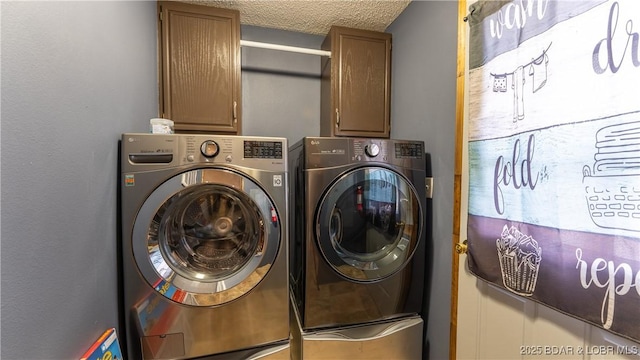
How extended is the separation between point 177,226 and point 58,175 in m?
0.52

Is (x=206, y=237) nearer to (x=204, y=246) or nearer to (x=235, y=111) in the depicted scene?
(x=204, y=246)

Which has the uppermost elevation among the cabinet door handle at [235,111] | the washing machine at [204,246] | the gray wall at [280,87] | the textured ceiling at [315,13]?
the textured ceiling at [315,13]

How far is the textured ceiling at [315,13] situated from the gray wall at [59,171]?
0.84m

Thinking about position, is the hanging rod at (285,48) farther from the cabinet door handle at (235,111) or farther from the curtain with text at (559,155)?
the curtain with text at (559,155)

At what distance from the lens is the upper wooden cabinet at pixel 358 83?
1738 mm

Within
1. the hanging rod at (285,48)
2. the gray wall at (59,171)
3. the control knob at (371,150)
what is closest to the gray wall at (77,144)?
the gray wall at (59,171)

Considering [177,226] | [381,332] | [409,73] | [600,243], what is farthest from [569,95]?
[177,226]

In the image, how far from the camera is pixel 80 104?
2.59 feet

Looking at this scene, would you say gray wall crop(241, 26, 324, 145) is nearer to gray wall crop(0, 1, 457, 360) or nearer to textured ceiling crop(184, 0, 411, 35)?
textured ceiling crop(184, 0, 411, 35)

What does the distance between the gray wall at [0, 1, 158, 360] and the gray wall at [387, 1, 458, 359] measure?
1.52 metres

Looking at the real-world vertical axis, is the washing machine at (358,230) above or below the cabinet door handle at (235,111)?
below

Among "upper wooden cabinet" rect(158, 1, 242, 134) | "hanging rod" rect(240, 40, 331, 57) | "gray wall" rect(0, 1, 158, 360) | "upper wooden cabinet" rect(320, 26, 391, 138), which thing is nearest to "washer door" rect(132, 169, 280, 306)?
"gray wall" rect(0, 1, 158, 360)

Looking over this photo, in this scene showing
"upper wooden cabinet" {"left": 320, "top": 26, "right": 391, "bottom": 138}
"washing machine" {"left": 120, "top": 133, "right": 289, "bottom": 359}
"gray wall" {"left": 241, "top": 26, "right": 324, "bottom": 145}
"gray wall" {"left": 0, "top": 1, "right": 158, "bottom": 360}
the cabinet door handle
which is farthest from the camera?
"gray wall" {"left": 241, "top": 26, "right": 324, "bottom": 145}

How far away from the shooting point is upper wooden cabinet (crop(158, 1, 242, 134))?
1.51 metres
